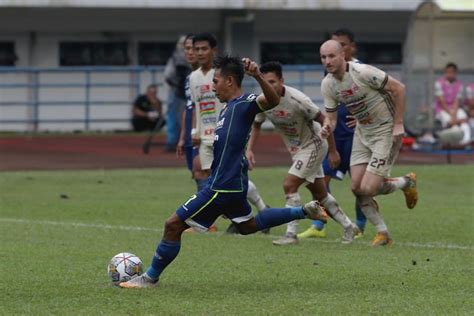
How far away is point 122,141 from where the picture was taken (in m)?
27.8

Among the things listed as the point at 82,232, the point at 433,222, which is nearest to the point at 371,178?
the point at 433,222

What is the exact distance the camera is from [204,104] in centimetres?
1369

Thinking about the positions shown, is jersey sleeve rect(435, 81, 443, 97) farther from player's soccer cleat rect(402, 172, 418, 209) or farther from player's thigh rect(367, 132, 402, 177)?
player's thigh rect(367, 132, 402, 177)

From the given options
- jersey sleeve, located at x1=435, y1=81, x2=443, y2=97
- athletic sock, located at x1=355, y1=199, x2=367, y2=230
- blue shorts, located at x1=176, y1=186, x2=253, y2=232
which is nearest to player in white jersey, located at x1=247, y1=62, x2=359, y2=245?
athletic sock, located at x1=355, y1=199, x2=367, y2=230

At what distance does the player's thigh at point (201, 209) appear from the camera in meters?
9.24

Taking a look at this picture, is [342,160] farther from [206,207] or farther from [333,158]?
[206,207]

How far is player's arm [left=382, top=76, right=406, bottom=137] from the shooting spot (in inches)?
468

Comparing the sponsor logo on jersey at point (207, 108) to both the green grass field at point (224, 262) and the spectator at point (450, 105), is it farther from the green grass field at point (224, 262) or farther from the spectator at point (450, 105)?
the spectator at point (450, 105)

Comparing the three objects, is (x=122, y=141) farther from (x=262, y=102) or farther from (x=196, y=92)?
(x=262, y=102)

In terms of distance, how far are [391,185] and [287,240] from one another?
119 centimetres

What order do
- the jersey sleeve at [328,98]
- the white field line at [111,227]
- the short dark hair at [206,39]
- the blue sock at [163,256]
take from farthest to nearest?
1. the short dark hair at [206,39]
2. the jersey sleeve at [328,98]
3. the white field line at [111,227]
4. the blue sock at [163,256]

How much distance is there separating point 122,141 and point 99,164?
529cm

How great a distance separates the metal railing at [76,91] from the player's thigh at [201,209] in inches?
806

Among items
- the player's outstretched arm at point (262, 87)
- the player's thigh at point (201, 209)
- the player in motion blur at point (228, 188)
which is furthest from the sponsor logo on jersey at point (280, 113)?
the player's thigh at point (201, 209)
